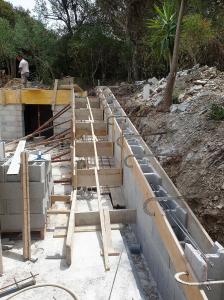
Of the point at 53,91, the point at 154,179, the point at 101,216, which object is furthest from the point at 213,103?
the point at 53,91

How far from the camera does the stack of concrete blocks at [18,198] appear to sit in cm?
613

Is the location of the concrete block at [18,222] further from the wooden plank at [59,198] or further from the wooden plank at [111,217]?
the wooden plank at [59,198]

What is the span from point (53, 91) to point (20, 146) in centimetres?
814

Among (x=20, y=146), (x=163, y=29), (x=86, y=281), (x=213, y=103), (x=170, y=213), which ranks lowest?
(x=86, y=281)

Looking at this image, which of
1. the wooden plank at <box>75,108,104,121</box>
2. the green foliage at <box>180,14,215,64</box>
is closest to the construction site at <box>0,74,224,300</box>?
the wooden plank at <box>75,108,104,121</box>

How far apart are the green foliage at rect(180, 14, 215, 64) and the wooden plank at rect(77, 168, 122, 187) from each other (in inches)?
278

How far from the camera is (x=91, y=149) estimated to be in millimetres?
9633

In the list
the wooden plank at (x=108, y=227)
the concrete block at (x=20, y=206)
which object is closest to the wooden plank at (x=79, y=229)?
the wooden plank at (x=108, y=227)

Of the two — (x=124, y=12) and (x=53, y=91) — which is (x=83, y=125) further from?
(x=124, y=12)

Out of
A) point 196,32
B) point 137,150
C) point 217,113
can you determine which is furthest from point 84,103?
point 217,113

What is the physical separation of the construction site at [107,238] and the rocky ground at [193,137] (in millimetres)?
422

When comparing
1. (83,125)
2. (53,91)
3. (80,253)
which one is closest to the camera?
(80,253)

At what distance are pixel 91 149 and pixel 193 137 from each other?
325 cm

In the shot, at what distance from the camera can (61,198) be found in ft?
25.0
